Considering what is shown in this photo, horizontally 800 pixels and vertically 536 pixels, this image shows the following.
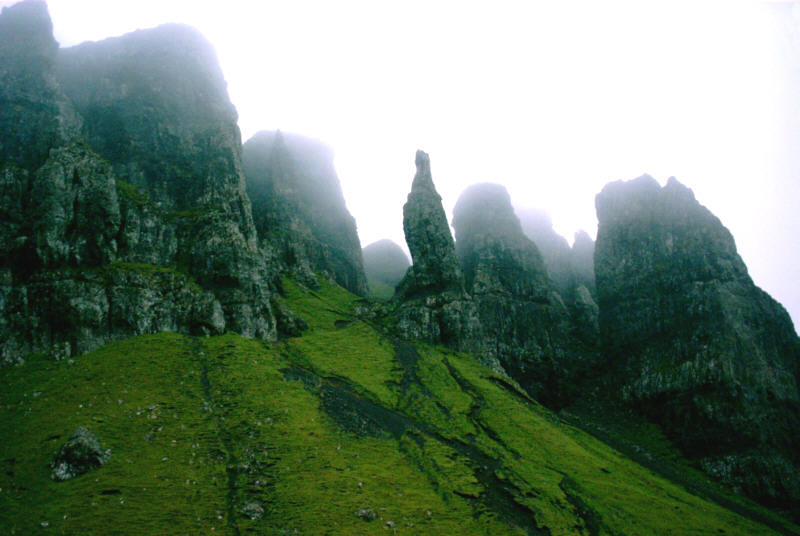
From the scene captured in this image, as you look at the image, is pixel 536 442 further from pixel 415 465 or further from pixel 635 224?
pixel 635 224

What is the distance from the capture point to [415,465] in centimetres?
5075

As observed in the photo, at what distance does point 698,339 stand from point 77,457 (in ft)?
410

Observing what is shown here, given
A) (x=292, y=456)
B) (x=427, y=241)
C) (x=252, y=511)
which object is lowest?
(x=252, y=511)

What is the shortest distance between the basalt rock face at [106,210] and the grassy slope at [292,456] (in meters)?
7.62

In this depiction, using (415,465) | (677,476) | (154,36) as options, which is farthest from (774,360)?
(154,36)

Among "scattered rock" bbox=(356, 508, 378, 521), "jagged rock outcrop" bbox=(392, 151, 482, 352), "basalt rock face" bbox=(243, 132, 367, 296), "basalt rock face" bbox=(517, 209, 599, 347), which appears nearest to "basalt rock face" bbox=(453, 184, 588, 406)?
"basalt rock face" bbox=(517, 209, 599, 347)

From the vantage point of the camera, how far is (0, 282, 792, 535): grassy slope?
1406 inches

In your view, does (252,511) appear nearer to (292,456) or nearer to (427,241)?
(292,456)

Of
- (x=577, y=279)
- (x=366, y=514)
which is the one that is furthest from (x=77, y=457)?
(x=577, y=279)

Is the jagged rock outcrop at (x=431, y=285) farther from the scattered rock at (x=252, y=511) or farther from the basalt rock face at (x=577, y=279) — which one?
the scattered rock at (x=252, y=511)

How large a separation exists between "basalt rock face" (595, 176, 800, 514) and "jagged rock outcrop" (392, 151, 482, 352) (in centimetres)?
4452

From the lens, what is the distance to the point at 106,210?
75.2 m

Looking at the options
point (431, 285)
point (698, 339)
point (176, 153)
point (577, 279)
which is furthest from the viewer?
point (577, 279)

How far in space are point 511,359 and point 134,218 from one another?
10213 cm
